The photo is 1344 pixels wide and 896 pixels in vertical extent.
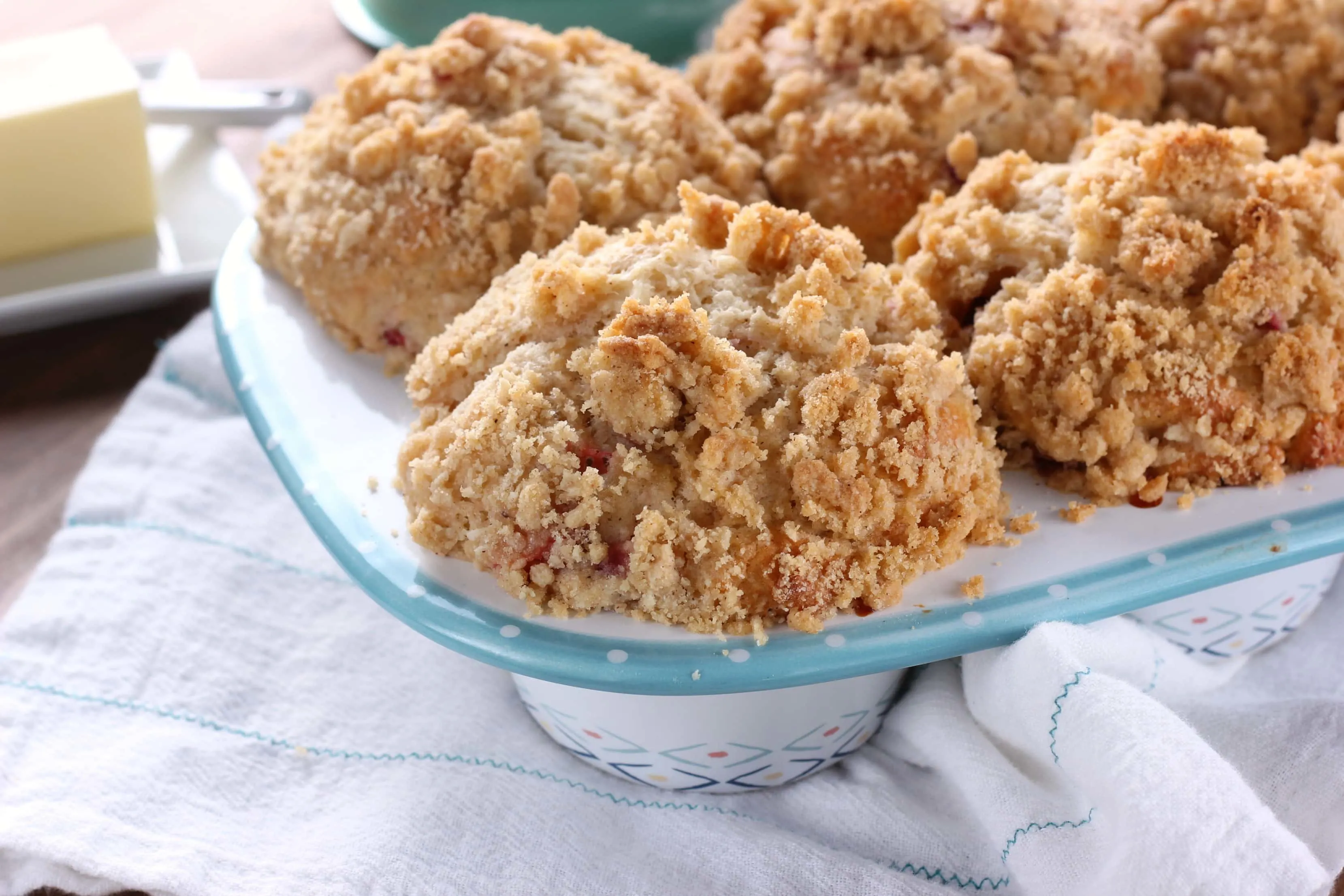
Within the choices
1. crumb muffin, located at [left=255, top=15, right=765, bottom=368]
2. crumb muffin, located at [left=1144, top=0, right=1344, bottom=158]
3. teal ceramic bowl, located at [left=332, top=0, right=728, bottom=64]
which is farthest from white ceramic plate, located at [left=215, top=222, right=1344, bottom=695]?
teal ceramic bowl, located at [left=332, top=0, right=728, bottom=64]

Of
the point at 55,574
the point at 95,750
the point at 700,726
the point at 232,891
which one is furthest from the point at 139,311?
the point at 700,726

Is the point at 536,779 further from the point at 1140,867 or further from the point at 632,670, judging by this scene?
the point at 1140,867

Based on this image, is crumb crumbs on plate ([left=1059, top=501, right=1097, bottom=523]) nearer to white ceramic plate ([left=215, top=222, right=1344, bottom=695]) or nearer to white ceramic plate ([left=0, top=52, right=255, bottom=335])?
white ceramic plate ([left=215, top=222, right=1344, bottom=695])

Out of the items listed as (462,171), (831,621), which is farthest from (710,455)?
(462,171)

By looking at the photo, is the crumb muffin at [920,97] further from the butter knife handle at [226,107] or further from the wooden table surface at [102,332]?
the butter knife handle at [226,107]

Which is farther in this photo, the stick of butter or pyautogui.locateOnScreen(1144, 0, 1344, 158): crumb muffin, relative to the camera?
the stick of butter

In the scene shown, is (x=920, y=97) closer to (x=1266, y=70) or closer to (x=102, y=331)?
(x=1266, y=70)

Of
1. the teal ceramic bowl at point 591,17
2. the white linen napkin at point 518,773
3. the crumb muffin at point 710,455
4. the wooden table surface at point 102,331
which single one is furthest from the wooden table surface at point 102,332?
the crumb muffin at point 710,455
